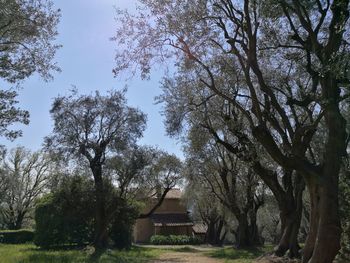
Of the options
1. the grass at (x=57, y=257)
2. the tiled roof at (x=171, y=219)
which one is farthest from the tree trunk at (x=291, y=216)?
the tiled roof at (x=171, y=219)

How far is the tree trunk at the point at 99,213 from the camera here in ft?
94.9

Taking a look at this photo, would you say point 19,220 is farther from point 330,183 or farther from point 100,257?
point 330,183

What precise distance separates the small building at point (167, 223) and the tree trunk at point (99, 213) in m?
30.7

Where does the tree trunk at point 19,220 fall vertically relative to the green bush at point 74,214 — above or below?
above

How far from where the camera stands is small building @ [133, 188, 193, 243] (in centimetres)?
6112

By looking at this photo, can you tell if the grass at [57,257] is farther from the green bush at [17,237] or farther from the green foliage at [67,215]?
the green bush at [17,237]

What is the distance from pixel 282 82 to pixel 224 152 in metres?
13.4

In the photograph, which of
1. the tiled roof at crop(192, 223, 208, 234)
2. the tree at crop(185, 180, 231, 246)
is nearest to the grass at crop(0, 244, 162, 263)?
the tree at crop(185, 180, 231, 246)

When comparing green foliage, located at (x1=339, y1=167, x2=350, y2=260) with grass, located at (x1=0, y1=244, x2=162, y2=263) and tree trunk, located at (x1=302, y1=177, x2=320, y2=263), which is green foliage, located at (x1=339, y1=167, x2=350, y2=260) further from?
grass, located at (x1=0, y1=244, x2=162, y2=263)

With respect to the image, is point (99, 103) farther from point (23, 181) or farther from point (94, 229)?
point (23, 181)

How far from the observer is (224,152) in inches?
1342

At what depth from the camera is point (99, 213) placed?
29484mm

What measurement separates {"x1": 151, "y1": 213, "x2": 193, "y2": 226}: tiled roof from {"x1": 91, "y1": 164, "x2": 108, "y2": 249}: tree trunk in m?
31.8

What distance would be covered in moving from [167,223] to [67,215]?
33.3 m
